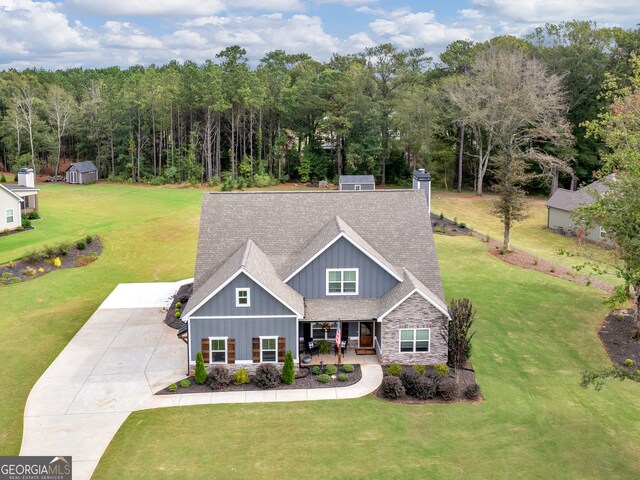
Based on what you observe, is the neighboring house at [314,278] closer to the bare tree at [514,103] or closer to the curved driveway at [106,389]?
the curved driveway at [106,389]

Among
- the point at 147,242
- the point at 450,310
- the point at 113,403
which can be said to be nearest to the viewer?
the point at 113,403

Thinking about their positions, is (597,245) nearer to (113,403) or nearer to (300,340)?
(300,340)

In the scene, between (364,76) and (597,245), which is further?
(364,76)

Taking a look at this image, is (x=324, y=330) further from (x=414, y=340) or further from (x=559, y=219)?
(x=559, y=219)

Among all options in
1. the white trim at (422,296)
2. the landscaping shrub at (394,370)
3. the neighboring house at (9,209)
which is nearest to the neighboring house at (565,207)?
the white trim at (422,296)

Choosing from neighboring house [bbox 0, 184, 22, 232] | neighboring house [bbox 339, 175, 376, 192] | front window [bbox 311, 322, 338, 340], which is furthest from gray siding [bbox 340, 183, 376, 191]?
front window [bbox 311, 322, 338, 340]

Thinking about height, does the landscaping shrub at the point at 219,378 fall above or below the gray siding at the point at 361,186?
below

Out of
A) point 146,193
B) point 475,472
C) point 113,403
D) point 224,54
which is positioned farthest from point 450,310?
point 224,54

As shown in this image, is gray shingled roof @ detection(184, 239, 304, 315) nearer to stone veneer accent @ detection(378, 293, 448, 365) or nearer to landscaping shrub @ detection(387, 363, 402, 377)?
stone veneer accent @ detection(378, 293, 448, 365)
